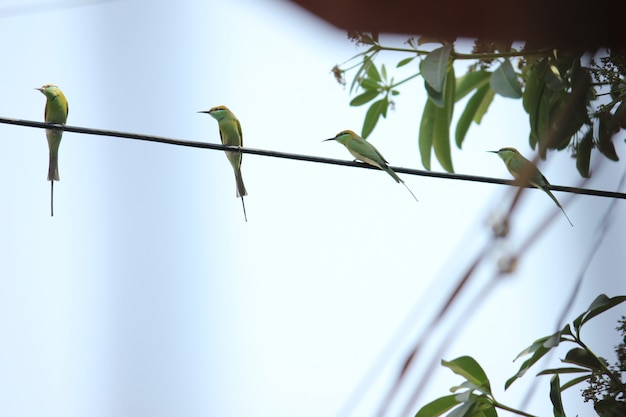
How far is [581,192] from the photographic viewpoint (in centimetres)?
34

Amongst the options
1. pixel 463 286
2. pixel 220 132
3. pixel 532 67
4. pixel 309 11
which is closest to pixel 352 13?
pixel 309 11

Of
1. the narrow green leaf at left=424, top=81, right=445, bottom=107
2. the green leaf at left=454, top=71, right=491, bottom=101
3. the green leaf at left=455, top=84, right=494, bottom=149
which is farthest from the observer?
the green leaf at left=455, top=84, right=494, bottom=149

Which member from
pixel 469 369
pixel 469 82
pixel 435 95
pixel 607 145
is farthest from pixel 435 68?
pixel 607 145

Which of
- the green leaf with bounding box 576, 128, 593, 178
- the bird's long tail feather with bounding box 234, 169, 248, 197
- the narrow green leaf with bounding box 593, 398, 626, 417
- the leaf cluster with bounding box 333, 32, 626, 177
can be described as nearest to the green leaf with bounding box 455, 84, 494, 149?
the leaf cluster with bounding box 333, 32, 626, 177

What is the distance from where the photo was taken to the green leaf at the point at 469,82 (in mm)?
2664

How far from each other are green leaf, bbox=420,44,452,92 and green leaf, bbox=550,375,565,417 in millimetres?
943

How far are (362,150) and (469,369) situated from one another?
45.5 inches

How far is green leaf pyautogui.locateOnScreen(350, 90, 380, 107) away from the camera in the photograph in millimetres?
2920

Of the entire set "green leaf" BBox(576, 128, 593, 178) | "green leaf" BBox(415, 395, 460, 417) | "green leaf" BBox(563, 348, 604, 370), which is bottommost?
"green leaf" BBox(415, 395, 460, 417)

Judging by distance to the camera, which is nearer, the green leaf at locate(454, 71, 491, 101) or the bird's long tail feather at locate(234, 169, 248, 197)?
the green leaf at locate(454, 71, 491, 101)

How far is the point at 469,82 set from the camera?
105 inches

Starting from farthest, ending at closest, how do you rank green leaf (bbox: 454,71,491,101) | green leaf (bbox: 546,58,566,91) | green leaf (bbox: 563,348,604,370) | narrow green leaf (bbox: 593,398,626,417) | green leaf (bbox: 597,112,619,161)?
1. green leaf (bbox: 454,71,491,101)
2. green leaf (bbox: 546,58,566,91)
3. green leaf (bbox: 563,348,604,370)
4. narrow green leaf (bbox: 593,398,626,417)
5. green leaf (bbox: 597,112,619,161)

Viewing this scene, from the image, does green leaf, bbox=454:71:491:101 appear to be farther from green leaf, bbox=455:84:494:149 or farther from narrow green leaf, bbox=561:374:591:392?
narrow green leaf, bbox=561:374:591:392

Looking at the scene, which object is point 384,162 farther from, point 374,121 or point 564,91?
point 564,91
